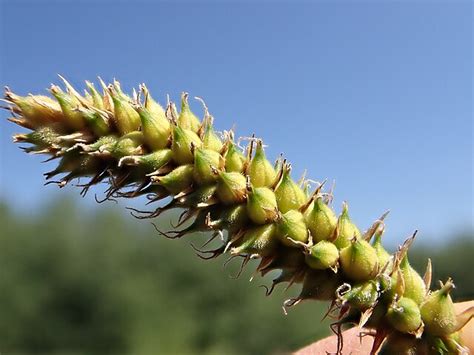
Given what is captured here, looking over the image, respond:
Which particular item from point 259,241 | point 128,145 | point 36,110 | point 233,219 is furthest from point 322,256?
point 36,110

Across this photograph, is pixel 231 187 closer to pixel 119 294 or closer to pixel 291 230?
pixel 291 230

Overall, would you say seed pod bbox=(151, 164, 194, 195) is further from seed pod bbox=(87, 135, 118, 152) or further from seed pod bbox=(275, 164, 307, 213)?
seed pod bbox=(275, 164, 307, 213)

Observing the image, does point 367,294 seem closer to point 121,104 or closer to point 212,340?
point 121,104

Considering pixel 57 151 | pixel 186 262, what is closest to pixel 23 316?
pixel 186 262

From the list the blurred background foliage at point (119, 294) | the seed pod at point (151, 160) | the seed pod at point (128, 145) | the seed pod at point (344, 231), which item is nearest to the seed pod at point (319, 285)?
the seed pod at point (344, 231)

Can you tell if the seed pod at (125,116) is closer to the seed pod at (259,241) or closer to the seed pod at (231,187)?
the seed pod at (231,187)
